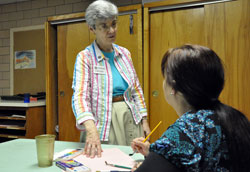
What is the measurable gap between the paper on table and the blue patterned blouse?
0.39 m

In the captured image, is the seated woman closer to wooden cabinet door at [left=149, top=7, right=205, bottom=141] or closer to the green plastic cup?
the green plastic cup

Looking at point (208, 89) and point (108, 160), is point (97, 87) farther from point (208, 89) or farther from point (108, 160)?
point (208, 89)

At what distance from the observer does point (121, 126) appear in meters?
1.48

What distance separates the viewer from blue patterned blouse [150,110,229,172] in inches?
22.0

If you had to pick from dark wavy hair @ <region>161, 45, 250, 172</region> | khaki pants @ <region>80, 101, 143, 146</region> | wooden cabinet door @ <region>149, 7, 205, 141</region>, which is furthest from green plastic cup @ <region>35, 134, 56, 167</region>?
wooden cabinet door @ <region>149, 7, 205, 141</region>

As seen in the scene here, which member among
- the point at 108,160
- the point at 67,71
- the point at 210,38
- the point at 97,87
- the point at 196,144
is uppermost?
the point at 210,38

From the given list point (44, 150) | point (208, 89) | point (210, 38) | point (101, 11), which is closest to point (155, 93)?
point (210, 38)

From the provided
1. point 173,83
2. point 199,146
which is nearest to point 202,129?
point 199,146

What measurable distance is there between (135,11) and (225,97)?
1.30m

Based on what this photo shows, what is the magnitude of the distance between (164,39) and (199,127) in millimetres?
1933

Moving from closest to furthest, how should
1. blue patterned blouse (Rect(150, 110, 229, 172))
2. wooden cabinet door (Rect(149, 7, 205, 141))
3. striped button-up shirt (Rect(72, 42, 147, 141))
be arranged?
blue patterned blouse (Rect(150, 110, 229, 172)) < striped button-up shirt (Rect(72, 42, 147, 141)) < wooden cabinet door (Rect(149, 7, 205, 141))

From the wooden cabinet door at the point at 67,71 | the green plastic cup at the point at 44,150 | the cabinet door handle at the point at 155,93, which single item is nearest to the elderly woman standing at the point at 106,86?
the green plastic cup at the point at 44,150

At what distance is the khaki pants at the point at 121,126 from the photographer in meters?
1.45

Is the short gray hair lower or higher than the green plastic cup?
higher
